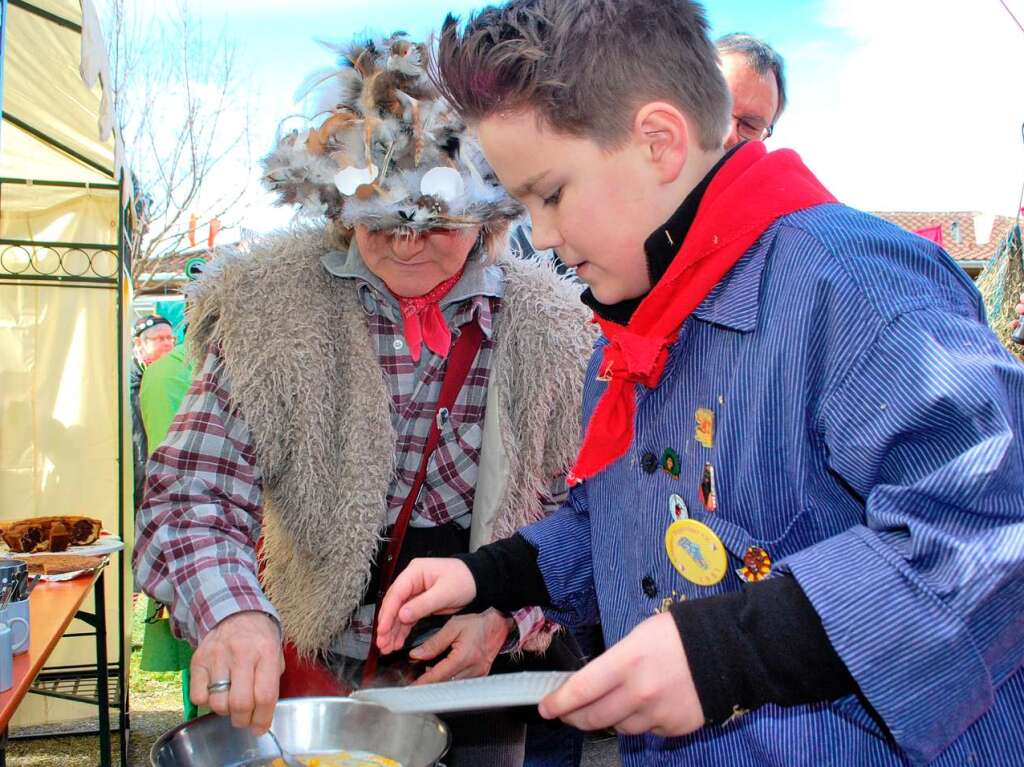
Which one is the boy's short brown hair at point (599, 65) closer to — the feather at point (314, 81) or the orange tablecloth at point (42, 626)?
the feather at point (314, 81)

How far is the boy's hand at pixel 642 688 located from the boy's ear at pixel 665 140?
1.87 ft

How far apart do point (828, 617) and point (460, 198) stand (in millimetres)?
1154

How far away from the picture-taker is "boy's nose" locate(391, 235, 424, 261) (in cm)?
174

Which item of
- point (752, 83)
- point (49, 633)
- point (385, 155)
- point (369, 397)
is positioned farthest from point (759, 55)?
point (49, 633)

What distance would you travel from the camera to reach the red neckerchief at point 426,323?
5.99 ft

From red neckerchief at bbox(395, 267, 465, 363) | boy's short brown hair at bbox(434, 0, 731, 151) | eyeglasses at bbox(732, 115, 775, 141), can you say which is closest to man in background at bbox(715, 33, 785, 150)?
eyeglasses at bbox(732, 115, 775, 141)

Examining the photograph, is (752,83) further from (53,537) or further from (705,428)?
(53,537)

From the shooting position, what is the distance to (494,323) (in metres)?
1.88

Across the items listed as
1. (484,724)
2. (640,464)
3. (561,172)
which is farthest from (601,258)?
(484,724)

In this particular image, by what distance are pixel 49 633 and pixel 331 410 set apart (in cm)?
116

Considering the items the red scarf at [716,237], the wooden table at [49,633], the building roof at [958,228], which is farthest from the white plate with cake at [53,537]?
the building roof at [958,228]

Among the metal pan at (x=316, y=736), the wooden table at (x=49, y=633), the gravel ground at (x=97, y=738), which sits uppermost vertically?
the metal pan at (x=316, y=736)

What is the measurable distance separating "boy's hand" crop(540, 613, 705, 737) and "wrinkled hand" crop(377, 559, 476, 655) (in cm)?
54

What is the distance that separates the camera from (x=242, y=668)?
1297 millimetres
